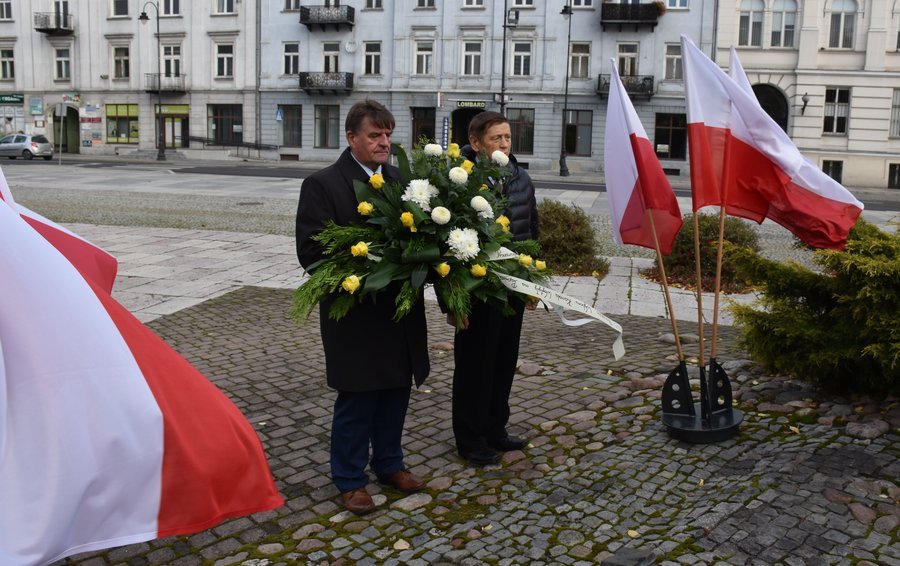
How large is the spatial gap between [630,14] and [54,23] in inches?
1385

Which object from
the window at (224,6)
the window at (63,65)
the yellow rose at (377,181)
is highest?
the window at (224,6)

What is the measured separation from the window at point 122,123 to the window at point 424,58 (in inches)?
719

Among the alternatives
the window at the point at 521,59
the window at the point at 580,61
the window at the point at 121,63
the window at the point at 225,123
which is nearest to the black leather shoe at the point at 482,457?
the window at the point at 580,61

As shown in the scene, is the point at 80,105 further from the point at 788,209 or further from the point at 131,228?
the point at 788,209

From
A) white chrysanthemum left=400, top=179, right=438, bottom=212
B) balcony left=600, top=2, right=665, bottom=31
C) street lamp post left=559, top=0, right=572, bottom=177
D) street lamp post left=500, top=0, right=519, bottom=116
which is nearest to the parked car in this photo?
street lamp post left=500, top=0, right=519, bottom=116

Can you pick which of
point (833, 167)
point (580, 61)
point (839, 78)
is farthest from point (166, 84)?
point (833, 167)

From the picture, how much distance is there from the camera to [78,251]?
10.8 feet

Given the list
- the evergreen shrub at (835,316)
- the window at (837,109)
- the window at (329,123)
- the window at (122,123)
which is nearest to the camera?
the evergreen shrub at (835,316)

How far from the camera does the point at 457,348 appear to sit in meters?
4.82

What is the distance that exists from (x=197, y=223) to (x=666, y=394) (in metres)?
12.9

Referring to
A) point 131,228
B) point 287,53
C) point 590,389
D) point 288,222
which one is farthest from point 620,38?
point 590,389

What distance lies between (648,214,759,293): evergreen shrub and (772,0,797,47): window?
3421cm

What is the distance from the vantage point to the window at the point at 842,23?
1582 inches

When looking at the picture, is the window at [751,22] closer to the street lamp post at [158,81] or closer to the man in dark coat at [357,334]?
the street lamp post at [158,81]
